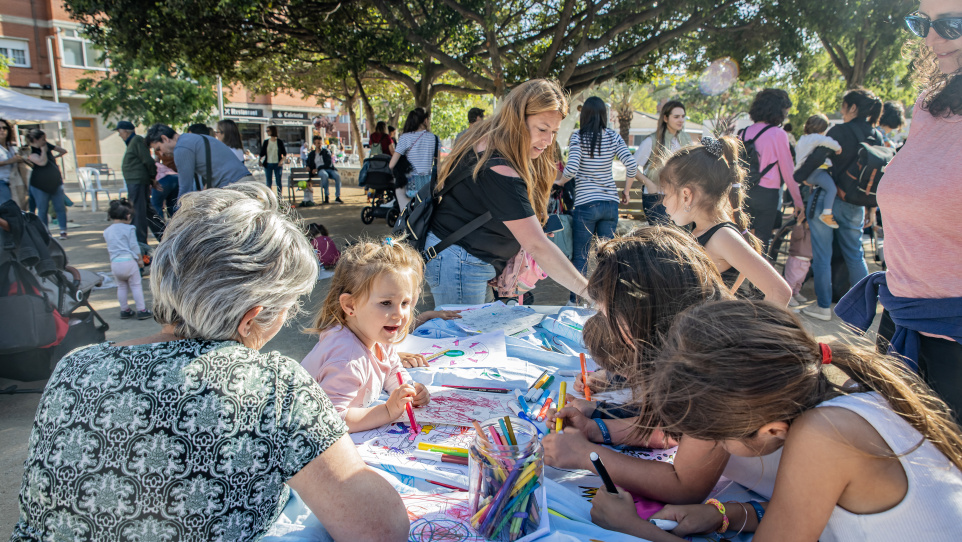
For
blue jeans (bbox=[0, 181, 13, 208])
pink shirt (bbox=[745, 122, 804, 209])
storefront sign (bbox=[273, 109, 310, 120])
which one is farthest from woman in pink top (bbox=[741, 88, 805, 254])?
storefront sign (bbox=[273, 109, 310, 120])

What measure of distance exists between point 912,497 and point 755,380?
12.8 inches

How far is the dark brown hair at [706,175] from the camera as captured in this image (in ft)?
7.28

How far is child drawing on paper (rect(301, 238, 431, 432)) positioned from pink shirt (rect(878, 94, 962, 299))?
1.46 m

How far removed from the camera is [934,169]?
58.5 inches

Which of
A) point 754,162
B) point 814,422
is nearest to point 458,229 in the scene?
point 814,422

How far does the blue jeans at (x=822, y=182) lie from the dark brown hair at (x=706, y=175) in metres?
3.00

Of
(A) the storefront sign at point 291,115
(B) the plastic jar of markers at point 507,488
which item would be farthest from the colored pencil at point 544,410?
(A) the storefront sign at point 291,115

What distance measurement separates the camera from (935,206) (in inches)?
58.0

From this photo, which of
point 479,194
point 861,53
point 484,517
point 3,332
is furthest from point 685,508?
point 861,53

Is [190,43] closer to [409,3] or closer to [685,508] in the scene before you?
[409,3]

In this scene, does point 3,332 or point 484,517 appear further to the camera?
point 3,332

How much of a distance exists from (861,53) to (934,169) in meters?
9.28

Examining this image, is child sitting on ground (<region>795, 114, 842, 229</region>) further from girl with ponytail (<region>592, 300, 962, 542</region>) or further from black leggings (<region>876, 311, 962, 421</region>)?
girl with ponytail (<region>592, 300, 962, 542</region>)

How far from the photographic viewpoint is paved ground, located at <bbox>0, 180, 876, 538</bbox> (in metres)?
2.60
